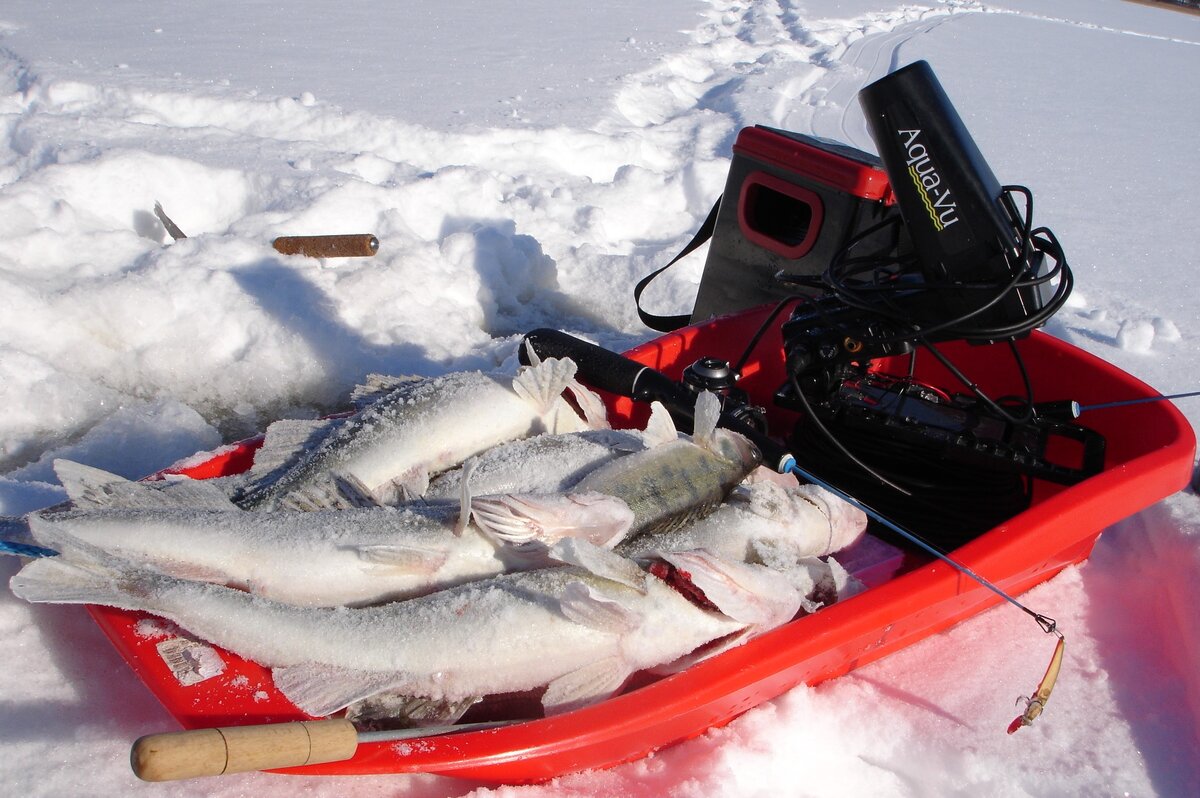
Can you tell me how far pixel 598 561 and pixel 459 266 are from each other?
111 inches

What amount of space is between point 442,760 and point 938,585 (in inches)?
46.8

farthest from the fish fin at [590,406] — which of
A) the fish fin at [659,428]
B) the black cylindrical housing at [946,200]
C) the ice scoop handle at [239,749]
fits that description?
the ice scoop handle at [239,749]

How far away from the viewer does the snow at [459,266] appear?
81.0 inches

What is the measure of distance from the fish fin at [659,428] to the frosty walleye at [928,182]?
3.01 feet

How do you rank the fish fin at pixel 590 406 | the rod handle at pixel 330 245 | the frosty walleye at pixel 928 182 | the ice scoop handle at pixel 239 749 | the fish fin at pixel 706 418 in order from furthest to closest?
the rod handle at pixel 330 245
the fish fin at pixel 590 406
the frosty walleye at pixel 928 182
the fish fin at pixel 706 418
the ice scoop handle at pixel 239 749

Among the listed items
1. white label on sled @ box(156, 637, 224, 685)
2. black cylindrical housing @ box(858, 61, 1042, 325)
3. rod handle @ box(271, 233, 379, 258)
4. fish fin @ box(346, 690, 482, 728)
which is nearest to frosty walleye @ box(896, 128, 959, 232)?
black cylindrical housing @ box(858, 61, 1042, 325)

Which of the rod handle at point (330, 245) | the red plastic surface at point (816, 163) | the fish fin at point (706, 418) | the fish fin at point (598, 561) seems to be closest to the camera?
the fish fin at point (598, 561)

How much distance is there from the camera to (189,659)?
1.81 m

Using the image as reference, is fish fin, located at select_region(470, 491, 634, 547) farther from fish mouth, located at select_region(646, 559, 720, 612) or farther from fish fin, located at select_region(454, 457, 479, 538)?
fish mouth, located at select_region(646, 559, 720, 612)

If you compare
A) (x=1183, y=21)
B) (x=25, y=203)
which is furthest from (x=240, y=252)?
(x=1183, y=21)

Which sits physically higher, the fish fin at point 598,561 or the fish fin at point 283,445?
the fish fin at point 598,561

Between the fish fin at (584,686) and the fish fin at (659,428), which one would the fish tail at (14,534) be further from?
the fish fin at (659,428)

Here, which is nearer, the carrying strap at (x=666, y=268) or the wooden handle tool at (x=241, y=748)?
the wooden handle tool at (x=241, y=748)

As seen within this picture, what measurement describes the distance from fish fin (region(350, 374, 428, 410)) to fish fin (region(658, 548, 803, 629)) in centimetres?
111
